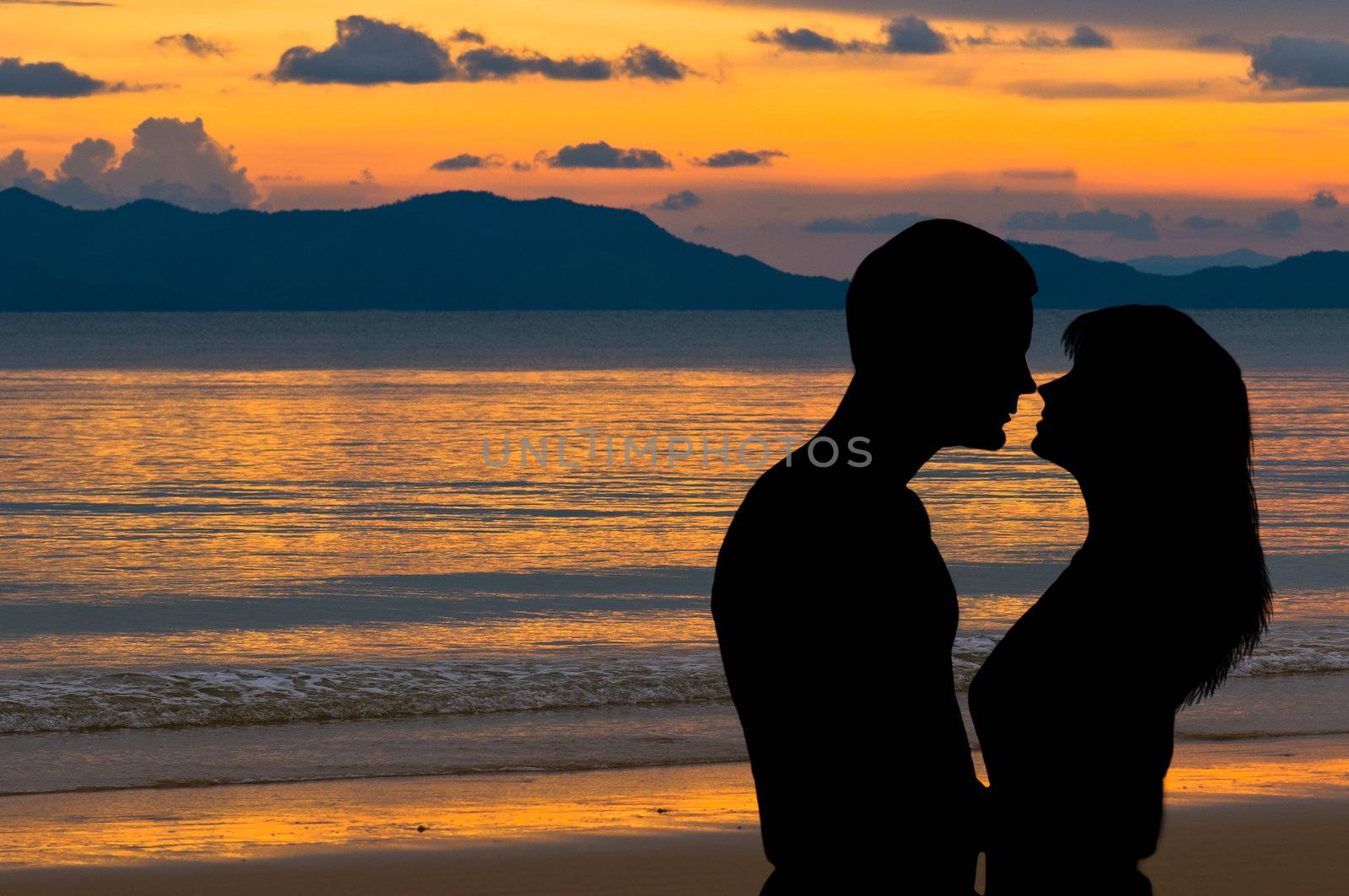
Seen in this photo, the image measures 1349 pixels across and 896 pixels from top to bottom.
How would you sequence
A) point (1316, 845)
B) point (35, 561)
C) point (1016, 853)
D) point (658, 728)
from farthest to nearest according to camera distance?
point (35, 561) → point (658, 728) → point (1316, 845) → point (1016, 853)

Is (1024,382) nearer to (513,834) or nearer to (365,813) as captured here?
(513,834)

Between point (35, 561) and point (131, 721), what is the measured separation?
10624 mm

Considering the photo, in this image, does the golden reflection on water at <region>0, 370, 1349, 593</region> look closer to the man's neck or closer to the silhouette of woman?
the man's neck

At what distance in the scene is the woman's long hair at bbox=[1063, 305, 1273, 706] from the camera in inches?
74.0

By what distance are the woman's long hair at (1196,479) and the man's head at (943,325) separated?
1.03ft

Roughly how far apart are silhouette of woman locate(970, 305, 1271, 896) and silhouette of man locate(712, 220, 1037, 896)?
22cm

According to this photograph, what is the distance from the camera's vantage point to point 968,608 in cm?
1852

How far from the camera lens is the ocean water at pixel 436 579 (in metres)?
11.8

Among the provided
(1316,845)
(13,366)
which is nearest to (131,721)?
(1316,845)

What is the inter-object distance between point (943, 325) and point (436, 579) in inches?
751

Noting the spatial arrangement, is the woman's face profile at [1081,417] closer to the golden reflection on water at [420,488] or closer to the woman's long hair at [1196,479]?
the woman's long hair at [1196,479]

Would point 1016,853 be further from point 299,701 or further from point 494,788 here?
point 299,701

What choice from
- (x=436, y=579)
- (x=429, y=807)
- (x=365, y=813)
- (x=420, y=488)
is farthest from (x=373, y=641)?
(x=420, y=488)

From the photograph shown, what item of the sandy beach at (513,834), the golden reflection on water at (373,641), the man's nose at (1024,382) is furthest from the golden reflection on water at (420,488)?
the sandy beach at (513,834)
